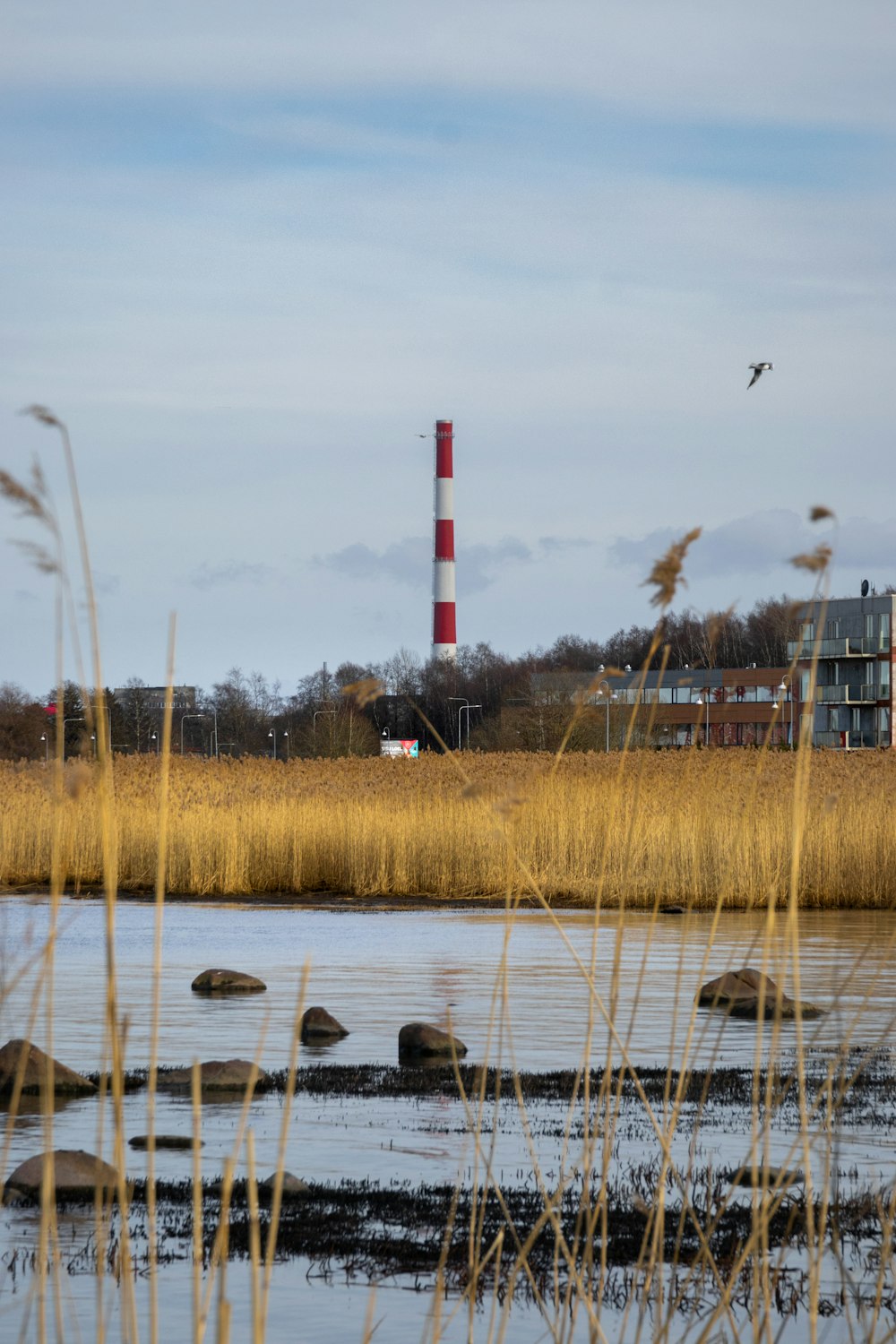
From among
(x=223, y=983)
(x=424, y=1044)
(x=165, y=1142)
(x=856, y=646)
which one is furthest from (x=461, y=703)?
(x=165, y=1142)

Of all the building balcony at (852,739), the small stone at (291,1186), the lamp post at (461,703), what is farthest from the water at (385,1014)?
the lamp post at (461,703)

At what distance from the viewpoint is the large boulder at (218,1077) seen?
8117mm

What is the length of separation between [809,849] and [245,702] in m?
101

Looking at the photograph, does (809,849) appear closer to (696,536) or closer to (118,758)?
(118,758)

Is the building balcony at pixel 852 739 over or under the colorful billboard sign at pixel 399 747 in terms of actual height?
over

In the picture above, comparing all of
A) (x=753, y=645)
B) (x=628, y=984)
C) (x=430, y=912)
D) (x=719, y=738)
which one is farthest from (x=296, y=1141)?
(x=753, y=645)

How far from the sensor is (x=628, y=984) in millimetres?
12406

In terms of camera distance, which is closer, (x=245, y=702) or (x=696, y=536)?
(x=696, y=536)

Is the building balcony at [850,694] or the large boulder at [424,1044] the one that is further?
the building balcony at [850,694]

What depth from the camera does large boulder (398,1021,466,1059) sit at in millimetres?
9328

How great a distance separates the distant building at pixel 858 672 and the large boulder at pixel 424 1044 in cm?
7405

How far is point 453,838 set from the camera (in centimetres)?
2148

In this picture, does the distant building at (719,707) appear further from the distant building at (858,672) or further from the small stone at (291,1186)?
the small stone at (291,1186)

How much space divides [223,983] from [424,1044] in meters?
3.09
